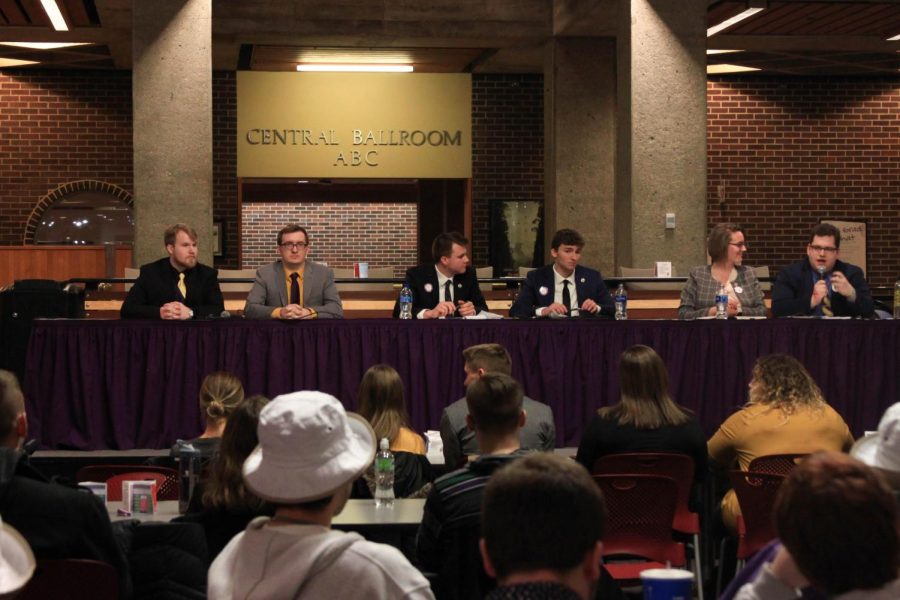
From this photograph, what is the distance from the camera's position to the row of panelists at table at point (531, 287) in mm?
8141

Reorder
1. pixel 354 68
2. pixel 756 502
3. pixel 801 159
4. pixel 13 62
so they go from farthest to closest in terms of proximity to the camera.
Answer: pixel 801 159, pixel 13 62, pixel 354 68, pixel 756 502

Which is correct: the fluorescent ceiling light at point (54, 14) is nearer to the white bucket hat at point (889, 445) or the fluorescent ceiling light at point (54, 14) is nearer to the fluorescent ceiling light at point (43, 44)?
the fluorescent ceiling light at point (43, 44)

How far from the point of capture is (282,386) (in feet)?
25.9

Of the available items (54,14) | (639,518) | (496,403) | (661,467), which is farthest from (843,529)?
(54,14)

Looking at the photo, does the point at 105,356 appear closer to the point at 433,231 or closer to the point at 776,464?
the point at 776,464

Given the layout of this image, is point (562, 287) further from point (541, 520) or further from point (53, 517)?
point (541, 520)

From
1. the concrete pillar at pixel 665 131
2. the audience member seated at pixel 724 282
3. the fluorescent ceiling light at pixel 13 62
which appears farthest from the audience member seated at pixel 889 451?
the fluorescent ceiling light at pixel 13 62

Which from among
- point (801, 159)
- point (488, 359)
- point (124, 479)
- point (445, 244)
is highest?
point (801, 159)

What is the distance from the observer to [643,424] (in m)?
5.54

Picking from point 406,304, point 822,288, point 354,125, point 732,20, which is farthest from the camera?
point 354,125

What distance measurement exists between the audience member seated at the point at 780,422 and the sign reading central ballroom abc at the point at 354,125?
9.27 metres

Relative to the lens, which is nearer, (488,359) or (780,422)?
(780,422)

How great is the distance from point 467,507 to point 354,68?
12595mm

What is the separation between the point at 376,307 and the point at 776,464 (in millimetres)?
6975
